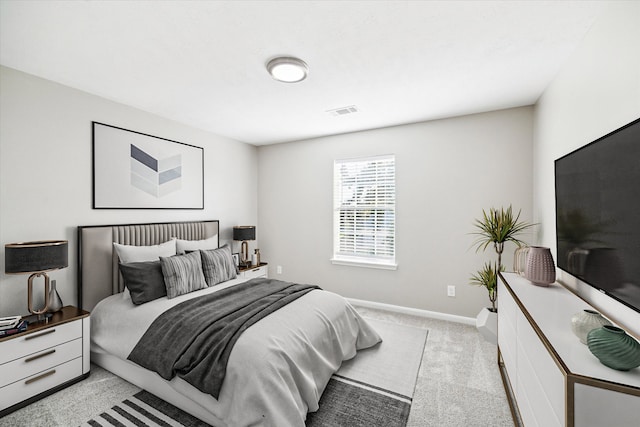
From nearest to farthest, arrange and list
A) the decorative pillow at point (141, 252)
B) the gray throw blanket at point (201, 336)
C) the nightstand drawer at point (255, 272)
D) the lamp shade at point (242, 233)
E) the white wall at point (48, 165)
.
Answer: the gray throw blanket at point (201, 336), the white wall at point (48, 165), the decorative pillow at point (141, 252), the nightstand drawer at point (255, 272), the lamp shade at point (242, 233)

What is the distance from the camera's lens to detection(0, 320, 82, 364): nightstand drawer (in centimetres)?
197

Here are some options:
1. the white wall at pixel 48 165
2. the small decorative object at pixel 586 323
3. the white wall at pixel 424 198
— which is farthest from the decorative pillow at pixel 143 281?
the small decorative object at pixel 586 323

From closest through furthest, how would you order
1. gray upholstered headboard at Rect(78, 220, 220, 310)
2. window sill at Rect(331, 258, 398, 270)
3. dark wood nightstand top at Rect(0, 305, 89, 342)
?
dark wood nightstand top at Rect(0, 305, 89, 342)
gray upholstered headboard at Rect(78, 220, 220, 310)
window sill at Rect(331, 258, 398, 270)

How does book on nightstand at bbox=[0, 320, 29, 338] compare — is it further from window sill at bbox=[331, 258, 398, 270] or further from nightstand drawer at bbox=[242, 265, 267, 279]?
window sill at bbox=[331, 258, 398, 270]

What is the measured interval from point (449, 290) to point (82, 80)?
14.5 feet

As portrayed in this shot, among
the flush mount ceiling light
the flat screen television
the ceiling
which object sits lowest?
the flat screen television

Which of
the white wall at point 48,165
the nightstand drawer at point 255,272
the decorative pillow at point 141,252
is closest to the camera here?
the white wall at point 48,165

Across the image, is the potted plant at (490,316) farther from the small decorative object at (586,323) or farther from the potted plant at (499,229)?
the small decorative object at (586,323)

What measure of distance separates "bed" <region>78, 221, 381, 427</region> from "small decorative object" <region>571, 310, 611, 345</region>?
1.48 meters

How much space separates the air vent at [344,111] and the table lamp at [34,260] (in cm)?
282

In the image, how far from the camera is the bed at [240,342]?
169 centimetres

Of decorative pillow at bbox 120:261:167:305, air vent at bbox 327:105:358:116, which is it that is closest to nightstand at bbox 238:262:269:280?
decorative pillow at bbox 120:261:167:305

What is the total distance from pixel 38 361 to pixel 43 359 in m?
0.03

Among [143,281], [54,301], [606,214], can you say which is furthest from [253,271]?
[606,214]
